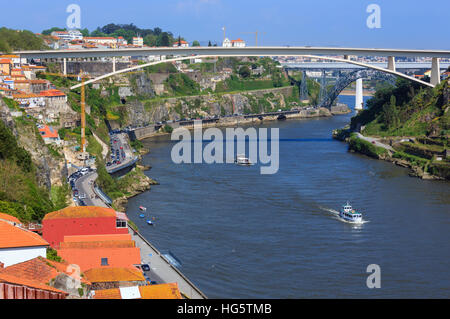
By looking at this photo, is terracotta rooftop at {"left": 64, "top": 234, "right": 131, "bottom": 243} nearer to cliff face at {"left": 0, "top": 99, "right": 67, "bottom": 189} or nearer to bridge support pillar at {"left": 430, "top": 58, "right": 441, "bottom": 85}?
cliff face at {"left": 0, "top": 99, "right": 67, "bottom": 189}

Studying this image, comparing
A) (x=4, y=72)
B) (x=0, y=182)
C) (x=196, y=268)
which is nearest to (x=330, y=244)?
(x=196, y=268)

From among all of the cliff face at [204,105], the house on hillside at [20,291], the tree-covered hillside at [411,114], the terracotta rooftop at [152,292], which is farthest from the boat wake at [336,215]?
the cliff face at [204,105]

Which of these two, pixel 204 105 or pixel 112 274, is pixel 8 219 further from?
pixel 204 105

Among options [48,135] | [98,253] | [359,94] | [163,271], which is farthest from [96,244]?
[359,94]

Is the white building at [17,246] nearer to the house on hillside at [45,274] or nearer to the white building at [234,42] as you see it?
the house on hillside at [45,274]

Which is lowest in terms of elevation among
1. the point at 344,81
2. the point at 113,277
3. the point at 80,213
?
the point at 113,277
